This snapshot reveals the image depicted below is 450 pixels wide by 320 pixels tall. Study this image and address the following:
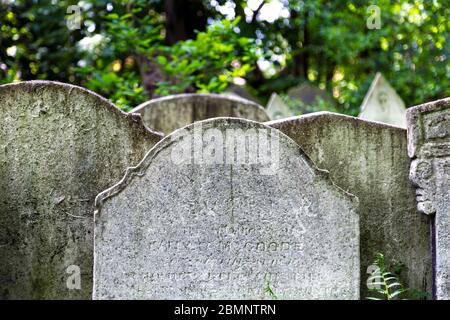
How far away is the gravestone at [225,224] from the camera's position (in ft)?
14.3

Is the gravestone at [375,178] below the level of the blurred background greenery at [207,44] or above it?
below

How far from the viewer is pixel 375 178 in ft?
17.2

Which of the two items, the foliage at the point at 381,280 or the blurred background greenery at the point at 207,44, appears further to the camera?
the blurred background greenery at the point at 207,44

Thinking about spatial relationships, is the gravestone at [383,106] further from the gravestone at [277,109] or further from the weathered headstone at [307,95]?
the weathered headstone at [307,95]

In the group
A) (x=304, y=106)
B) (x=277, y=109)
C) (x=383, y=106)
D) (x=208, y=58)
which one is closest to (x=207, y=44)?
(x=208, y=58)

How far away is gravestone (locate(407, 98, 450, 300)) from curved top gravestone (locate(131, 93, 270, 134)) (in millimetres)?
2414

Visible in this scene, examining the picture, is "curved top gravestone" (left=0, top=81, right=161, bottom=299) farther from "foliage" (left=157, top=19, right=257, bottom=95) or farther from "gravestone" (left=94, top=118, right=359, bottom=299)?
"foliage" (left=157, top=19, right=257, bottom=95)

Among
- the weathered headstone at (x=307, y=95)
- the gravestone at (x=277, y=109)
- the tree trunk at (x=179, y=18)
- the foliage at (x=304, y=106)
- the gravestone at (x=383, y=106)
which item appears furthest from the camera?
the weathered headstone at (x=307, y=95)

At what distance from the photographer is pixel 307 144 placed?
A: 5172 mm

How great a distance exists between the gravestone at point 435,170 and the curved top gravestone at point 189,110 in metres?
2.41

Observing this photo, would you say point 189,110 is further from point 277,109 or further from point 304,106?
point 304,106

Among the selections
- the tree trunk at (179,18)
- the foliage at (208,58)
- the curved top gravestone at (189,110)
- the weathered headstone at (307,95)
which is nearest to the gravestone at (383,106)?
the foliage at (208,58)

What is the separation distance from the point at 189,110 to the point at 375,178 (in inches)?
98.9

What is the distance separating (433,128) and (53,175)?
2.65 metres
